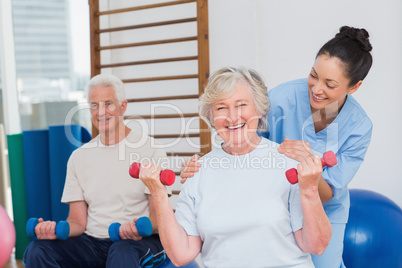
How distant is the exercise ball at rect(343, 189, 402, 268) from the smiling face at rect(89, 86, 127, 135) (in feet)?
3.98

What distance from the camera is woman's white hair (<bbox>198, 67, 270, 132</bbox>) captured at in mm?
1312

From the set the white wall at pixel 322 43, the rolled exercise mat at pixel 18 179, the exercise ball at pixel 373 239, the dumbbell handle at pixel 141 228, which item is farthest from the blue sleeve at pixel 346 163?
the rolled exercise mat at pixel 18 179

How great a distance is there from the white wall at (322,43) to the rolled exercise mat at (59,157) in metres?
1.03

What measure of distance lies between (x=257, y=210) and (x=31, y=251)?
1.07 metres

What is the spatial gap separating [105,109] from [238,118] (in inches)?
37.6

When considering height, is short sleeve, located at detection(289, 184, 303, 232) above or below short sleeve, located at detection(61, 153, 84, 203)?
above

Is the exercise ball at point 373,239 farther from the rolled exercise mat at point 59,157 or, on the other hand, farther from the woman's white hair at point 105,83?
the rolled exercise mat at point 59,157

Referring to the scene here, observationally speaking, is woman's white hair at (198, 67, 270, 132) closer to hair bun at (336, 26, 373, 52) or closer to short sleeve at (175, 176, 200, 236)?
short sleeve at (175, 176, 200, 236)

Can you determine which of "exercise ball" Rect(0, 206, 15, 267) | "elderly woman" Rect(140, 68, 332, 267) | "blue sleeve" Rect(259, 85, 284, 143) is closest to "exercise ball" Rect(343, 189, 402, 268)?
"blue sleeve" Rect(259, 85, 284, 143)

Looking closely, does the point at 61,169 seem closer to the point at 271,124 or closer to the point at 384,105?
the point at 271,124

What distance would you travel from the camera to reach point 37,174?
289 centimetres

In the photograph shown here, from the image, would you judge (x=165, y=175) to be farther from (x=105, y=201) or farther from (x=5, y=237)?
(x=105, y=201)

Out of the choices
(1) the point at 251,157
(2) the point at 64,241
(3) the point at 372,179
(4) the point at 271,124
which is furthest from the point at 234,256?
(3) the point at 372,179

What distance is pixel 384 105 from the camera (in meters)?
2.38
